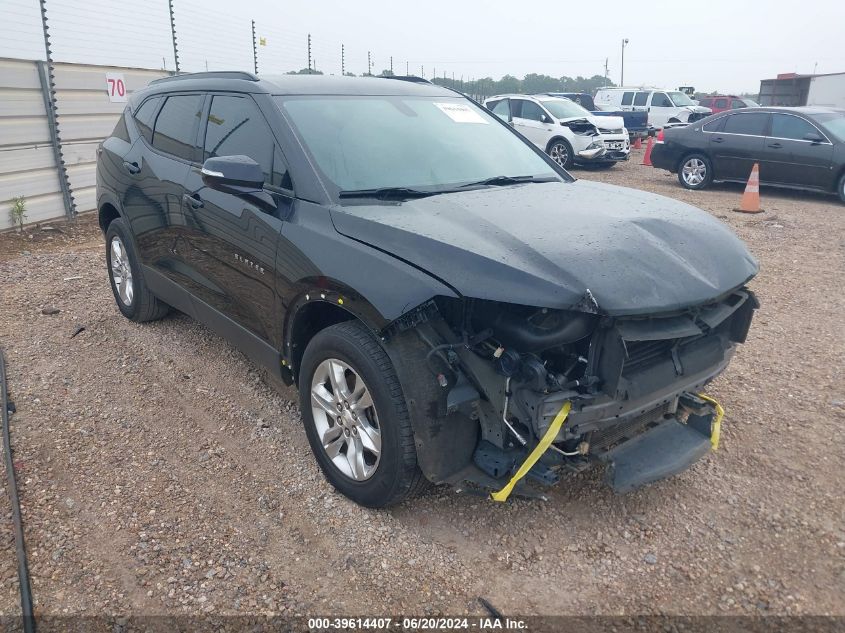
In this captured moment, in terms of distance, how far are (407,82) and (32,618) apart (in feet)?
11.7

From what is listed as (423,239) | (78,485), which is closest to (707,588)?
(423,239)

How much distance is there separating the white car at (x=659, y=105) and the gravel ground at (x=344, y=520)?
18.9 meters

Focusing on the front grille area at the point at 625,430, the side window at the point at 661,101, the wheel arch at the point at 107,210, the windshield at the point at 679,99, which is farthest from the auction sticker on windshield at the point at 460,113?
the windshield at the point at 679,99

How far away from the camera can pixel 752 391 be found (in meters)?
4.17

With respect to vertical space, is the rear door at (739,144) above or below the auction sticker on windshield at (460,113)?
below

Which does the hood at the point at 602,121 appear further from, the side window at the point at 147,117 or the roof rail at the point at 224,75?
the roof rail at the point at 224,75

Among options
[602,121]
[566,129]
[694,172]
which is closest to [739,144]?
[694,172]

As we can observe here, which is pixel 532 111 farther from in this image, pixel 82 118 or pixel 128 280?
pixel 128 280

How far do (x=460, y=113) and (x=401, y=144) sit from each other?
2.56 ft

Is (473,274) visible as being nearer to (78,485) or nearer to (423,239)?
(423,239)

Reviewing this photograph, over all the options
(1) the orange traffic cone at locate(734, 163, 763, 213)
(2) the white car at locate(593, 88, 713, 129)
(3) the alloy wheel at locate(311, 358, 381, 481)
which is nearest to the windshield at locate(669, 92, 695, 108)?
(2) the white car at locate(593, 88, 713, 129)

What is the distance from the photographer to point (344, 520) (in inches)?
116

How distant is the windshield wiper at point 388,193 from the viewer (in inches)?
120

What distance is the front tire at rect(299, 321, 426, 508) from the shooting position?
265 centimetres
